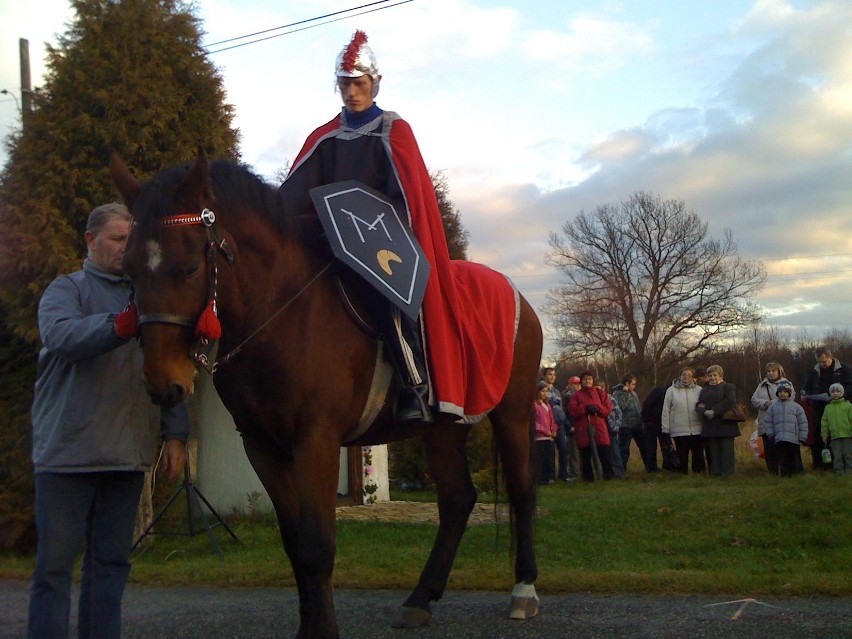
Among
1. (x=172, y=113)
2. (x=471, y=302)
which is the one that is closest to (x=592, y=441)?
(x=172, y=113)

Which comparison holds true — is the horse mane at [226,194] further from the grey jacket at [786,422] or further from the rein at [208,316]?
the grey jacket at [786,422]

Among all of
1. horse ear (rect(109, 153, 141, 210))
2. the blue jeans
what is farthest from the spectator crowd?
horse ear (rect(109, 153, 141, 210))

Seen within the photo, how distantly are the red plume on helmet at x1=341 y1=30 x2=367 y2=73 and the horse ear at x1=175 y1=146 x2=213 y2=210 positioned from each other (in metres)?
1.42

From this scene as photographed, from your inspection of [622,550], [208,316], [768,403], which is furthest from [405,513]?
[208,316]

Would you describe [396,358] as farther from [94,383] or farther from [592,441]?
[592,441]

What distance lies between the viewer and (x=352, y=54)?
4.97 m

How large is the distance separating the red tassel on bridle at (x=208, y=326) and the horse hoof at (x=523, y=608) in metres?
2.66

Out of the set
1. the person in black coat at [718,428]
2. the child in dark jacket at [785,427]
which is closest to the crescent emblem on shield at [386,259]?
the child in dark jacket at [785,427]

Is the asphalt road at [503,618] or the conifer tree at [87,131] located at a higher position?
the conifer tree at [87,131]

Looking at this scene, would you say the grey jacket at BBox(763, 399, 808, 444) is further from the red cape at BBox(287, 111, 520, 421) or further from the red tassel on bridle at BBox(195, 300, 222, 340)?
the red tassel on bridle at BBox(195, 300, 222, 340)

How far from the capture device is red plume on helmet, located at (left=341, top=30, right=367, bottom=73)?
494 centimetres

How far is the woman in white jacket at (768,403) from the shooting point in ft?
44.0

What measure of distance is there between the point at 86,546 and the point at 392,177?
7.55ft

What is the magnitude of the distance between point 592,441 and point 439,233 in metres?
10.6
